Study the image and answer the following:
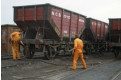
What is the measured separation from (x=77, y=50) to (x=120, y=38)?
6.32 metres

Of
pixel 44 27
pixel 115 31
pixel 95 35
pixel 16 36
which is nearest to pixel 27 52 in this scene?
pixel 16 36

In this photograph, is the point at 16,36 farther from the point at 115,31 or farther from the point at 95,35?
the point at 95,35

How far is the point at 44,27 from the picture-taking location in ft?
35.1

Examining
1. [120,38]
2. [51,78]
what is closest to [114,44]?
[120,38]

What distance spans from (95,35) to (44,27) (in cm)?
685

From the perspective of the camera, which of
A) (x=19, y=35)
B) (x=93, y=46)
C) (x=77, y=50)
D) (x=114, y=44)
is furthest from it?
(x=93, y=46)

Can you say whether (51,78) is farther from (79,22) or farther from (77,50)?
(79,22)

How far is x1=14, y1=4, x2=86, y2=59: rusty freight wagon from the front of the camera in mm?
10281

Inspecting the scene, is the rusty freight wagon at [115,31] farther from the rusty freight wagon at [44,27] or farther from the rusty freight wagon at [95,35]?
the rusty freight wagon at [44,27]

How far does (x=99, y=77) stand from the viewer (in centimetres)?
650

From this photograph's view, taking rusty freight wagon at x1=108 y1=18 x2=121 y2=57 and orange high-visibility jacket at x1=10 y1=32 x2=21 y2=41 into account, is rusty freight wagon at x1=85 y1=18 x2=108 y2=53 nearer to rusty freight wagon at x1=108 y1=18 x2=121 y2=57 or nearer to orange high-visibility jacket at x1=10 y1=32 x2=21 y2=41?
rusty freight wagon at x1=108 y1=18 x2=121 y2=57

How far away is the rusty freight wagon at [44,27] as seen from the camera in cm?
1028

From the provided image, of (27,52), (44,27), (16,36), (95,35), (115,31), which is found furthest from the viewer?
(95,35)

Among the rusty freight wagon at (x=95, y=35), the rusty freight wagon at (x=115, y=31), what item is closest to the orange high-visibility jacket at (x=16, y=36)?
the rusty freight wagon at (x=95, y=35)
